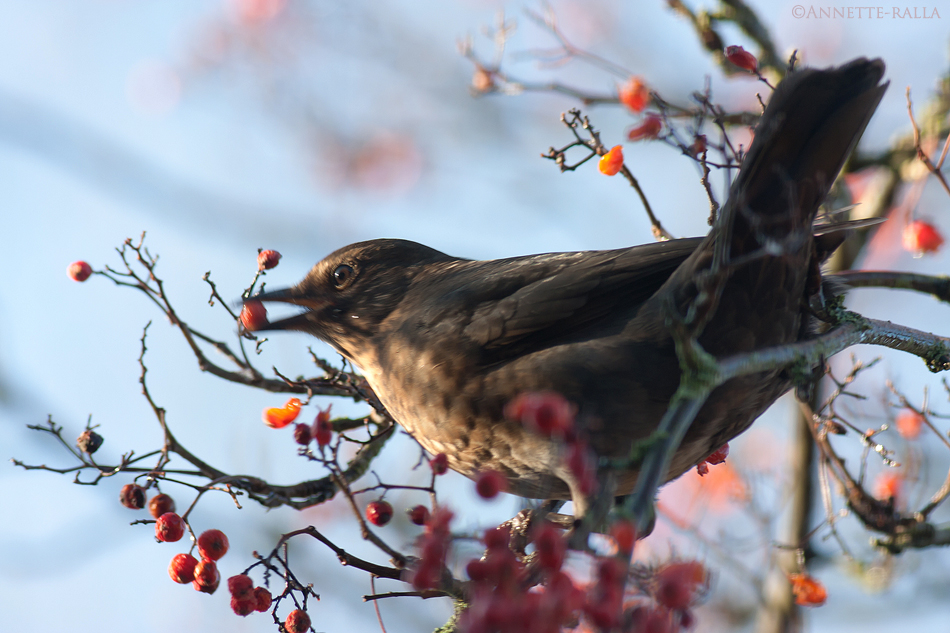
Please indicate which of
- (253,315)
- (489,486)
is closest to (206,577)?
(253,315)

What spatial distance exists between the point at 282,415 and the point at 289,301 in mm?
796

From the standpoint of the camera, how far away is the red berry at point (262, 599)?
98.3 inches

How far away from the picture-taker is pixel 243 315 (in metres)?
3.36

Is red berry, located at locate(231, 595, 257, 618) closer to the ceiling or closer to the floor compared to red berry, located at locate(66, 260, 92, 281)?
closer to the floor

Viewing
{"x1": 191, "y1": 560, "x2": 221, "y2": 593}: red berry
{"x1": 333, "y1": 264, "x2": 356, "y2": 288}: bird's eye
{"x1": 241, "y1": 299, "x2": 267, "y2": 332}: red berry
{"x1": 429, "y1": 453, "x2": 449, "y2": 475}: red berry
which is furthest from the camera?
{"x1": 333, "y1": 264, "x2": 356, "y2": 288}: bird's eye

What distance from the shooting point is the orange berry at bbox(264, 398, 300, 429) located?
3.26m

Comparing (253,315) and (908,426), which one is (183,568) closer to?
(253,315)

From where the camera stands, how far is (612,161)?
319cm

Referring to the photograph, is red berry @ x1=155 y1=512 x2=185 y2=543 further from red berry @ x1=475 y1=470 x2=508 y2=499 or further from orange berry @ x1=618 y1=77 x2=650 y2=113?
orange berry @ x1=618 y1=77 x2=650 y2=113

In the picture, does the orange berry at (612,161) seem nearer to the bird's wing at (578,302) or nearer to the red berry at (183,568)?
the bird's wing at (578,302)

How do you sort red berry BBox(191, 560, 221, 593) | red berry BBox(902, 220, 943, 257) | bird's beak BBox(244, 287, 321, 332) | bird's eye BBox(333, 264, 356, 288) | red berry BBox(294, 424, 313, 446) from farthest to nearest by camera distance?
red berry BBox(902, 220, 943, 257) → bird's eye BBox(333, 264, 356, 288) → bird's beak BBox(244, 287, 321, 332) → red berry BBox(191, 560, 221, 593) → red berry BBox(294, 424, 313, 446)

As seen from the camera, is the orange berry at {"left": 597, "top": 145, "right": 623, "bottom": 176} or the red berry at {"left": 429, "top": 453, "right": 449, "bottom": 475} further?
the orange berry at {"left": 597, "top": 145, "right": 623, "bottom": 176}

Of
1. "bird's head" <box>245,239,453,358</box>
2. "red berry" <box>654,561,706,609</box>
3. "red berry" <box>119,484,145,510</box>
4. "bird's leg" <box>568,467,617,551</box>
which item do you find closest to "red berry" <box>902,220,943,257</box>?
"bird's head" <box>245,239,453,358</box>

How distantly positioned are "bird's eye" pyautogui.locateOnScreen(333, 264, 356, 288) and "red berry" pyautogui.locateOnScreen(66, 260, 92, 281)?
46.5 inches
